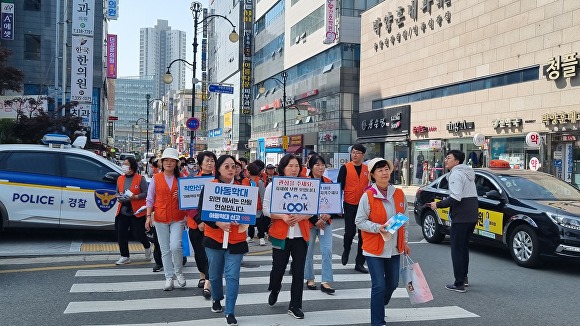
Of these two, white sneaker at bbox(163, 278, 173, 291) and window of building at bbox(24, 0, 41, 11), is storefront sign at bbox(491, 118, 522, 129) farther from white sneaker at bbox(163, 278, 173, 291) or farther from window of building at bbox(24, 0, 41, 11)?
window of building at bbox(24, 0, 41, 11)

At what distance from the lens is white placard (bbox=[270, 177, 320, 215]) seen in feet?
19.3

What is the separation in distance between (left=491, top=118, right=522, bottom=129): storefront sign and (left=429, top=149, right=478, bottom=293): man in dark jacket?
841 inches

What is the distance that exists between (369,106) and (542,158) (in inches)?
762

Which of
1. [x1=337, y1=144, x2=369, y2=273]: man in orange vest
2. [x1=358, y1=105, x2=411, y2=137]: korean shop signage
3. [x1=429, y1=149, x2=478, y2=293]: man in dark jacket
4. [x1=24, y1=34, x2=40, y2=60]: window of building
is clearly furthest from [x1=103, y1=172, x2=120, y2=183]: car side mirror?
[x1=24, y1=34, x2=40, y2=60]: window of building

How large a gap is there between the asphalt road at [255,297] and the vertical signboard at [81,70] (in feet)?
77.1

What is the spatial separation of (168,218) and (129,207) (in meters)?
1.71

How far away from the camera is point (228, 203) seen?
5586mm

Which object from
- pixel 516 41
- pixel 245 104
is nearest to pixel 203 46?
pixel 245 104

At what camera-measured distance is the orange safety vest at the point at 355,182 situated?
823 cm

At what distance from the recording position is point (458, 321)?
19.2ft

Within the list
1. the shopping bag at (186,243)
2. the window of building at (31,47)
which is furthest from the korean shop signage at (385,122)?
the shopping bag at (186,243)

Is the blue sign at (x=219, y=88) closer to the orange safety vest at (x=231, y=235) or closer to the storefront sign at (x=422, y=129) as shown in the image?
the storefront sign at (x=422, y=129)

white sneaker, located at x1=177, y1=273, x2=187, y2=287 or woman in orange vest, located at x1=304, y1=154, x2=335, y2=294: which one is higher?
woman in orange vest, located at x1=304, y1=154, x2=335, y2=294

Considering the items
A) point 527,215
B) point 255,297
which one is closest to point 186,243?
point 255,297
